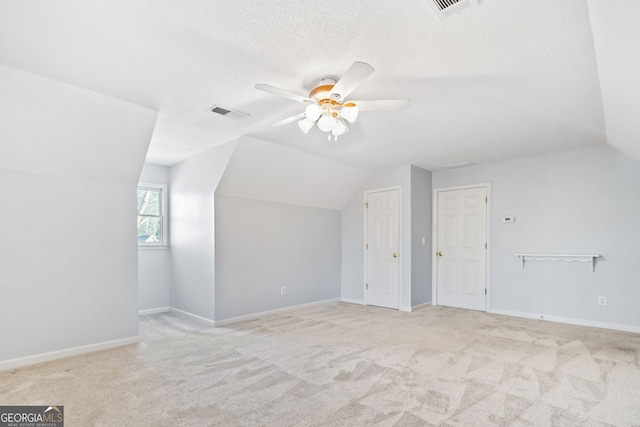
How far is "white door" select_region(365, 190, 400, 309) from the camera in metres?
5.63

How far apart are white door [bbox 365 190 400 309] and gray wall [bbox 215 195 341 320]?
2.24 feet

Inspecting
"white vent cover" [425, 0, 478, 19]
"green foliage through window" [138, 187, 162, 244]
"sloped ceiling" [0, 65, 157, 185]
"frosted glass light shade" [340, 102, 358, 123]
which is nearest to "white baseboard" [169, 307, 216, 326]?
"green foliage through window" [138, 187, 162, 244]

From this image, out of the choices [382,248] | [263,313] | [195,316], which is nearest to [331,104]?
[263,313]

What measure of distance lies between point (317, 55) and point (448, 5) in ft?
2.91

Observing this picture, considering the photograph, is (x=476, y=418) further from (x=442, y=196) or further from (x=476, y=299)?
(x=442, y=196)

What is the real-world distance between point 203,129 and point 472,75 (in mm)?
2919

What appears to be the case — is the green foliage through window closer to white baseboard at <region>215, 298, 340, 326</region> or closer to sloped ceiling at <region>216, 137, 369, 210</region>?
sloped ceiling at <region>216, 137, 369, 210</region>

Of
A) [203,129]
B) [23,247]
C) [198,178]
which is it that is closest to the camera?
[23,247]

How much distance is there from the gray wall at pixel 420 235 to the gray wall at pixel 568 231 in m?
0.85

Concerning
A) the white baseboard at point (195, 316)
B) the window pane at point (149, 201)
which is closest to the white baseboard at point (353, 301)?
the white baseboard at point (195, 316)

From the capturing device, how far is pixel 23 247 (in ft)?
10.2

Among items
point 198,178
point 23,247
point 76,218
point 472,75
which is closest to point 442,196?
point 472,75

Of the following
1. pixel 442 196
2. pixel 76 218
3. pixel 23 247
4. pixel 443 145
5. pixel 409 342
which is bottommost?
pixel 409 342

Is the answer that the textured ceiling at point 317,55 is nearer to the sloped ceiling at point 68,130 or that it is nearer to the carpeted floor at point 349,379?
the sloped ceiling at point 68,130
